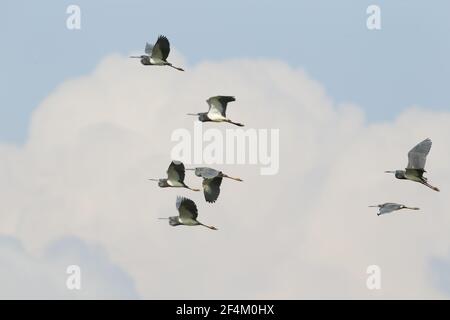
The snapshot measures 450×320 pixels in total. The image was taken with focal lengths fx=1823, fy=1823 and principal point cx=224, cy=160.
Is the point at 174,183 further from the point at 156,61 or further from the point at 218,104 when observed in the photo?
the point at 156,61

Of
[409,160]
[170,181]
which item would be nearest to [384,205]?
[409,160]

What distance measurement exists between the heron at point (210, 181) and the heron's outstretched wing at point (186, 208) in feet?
2.68

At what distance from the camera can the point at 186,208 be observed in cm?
8444

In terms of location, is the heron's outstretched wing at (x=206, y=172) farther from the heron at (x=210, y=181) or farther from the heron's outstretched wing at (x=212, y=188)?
the heron's outstretched wing at (x=212, y=188)

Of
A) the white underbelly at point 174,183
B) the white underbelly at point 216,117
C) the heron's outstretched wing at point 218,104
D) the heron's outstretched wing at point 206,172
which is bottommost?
the heron's outstretched wing at point 206,172

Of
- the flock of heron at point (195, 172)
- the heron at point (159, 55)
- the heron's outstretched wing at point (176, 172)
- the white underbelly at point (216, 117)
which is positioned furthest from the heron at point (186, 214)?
the heron at point (159, 55)

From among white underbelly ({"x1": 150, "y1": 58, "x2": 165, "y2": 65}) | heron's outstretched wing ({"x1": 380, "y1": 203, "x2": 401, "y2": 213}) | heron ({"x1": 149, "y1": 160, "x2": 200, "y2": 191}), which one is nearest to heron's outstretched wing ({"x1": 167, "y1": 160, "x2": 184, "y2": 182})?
heron ({"x1": 149, "y1": 160, "x2": 200, "y2": 191})

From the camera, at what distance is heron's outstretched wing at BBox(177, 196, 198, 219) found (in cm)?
8362

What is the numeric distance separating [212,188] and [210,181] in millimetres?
389

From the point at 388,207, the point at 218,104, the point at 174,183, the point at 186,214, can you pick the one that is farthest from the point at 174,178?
the point at 388,207

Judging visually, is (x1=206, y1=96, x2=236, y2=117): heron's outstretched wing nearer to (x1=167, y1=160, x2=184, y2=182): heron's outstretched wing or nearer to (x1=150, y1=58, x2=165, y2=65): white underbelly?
(x1=167, y1=160, x2=184, y2=182): heron's outstretched wing

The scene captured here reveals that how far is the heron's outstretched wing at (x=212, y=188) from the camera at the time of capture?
277 ft

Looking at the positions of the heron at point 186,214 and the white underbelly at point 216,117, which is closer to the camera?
the heron at point 186,214
